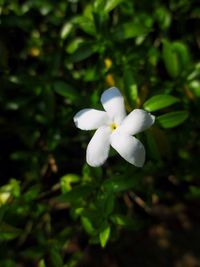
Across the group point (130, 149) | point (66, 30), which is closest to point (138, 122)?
point (130, 149)

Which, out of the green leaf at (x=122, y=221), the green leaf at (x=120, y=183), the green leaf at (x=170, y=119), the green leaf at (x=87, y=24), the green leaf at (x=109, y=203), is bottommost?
the green leaf at (x=122, y=221)

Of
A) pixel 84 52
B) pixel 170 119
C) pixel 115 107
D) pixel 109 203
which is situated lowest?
pixel 109 203

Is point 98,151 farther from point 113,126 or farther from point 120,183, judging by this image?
point 120,183

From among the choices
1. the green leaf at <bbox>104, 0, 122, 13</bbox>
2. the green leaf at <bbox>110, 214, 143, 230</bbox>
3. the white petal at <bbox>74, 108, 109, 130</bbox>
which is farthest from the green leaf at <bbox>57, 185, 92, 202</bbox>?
the green leaf at <bbox>104, 0, 122, 13</bbox>

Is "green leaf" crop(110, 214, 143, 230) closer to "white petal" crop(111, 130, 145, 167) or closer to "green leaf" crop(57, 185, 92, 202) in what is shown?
"green leaf" crop(57, 185, 92, 202)

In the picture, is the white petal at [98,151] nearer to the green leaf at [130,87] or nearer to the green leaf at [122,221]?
the green leaf at [130,87]

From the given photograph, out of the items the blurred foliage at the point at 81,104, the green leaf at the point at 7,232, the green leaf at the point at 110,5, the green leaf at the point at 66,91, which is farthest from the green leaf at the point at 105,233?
the green leaf at the point at 110,5
